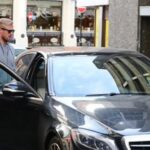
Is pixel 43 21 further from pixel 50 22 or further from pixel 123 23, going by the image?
pixel 123 23

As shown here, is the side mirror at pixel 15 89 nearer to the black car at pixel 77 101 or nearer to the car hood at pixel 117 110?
the black car at pixel 77 101

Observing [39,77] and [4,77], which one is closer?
[39,77]

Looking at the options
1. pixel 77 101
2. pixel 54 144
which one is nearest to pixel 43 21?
pixel 77 101

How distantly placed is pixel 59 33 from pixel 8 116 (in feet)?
103

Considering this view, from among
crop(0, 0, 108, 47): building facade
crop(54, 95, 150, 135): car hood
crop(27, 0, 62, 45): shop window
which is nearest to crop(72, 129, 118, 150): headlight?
crop(54, 95, 150, 135): car hood

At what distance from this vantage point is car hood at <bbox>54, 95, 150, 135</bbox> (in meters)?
5.43

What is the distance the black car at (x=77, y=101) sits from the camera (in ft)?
17.8

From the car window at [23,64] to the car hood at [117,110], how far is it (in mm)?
1338

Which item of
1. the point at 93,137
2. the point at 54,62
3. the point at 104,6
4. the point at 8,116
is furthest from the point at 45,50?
the point at 104,6

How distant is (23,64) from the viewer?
7.74m

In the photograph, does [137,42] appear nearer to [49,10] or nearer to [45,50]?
[45,50]

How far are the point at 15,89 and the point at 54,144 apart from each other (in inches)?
37.1

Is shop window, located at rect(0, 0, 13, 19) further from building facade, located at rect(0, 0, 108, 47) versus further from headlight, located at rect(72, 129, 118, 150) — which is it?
headlight, located at rect(72, 129, 118, 150)

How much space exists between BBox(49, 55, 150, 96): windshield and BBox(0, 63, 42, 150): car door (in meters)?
0.32
